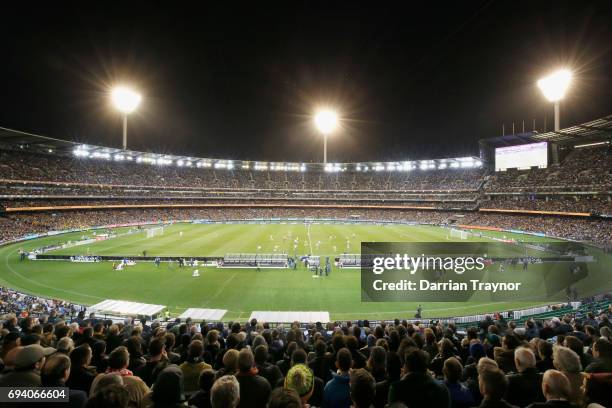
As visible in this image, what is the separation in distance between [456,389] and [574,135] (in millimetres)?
66913

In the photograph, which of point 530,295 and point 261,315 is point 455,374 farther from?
point 530,295

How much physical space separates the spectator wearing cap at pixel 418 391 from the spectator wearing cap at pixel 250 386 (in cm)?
165

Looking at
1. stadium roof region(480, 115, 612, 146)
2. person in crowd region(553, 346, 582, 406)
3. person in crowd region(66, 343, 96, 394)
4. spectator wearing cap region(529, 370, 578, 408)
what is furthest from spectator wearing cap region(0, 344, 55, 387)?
stadium roof region(480, 115, 612, 146)

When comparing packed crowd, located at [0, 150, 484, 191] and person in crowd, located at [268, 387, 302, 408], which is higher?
packed crowd, located at [0, 150, 484, 191]

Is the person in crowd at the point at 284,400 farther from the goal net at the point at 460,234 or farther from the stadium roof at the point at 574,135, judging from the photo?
the stadium roof at the point at 574,135

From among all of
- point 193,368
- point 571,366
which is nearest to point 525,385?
point 571,366

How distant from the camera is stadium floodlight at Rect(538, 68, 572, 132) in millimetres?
47838

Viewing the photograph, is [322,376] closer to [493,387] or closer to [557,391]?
[493,387]

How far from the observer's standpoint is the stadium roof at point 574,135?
148ft

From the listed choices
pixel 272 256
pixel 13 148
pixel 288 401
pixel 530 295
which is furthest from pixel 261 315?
pixel 13 148

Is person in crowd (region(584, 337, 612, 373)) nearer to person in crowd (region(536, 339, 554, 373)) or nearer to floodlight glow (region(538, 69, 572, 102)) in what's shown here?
person in crowd (region(536, 339, 554, 373))

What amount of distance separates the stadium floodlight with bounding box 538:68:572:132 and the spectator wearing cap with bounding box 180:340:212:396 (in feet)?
205

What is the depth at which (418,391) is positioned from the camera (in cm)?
389

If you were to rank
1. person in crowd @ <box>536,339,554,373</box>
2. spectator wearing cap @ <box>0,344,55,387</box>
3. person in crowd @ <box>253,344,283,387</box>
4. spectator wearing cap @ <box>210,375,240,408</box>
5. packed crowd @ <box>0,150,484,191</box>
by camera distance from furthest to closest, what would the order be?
packed crowd @ <box>0,150,484,191</box> → person in crowd @ <box>536,339,554,373</box> → person in crowd @ <box>253,344,283,387</box> → spectator wearing cap @ <box>0,344,55,387</box> → spectator wearing cap @ <box>210,375,240,408</box>
